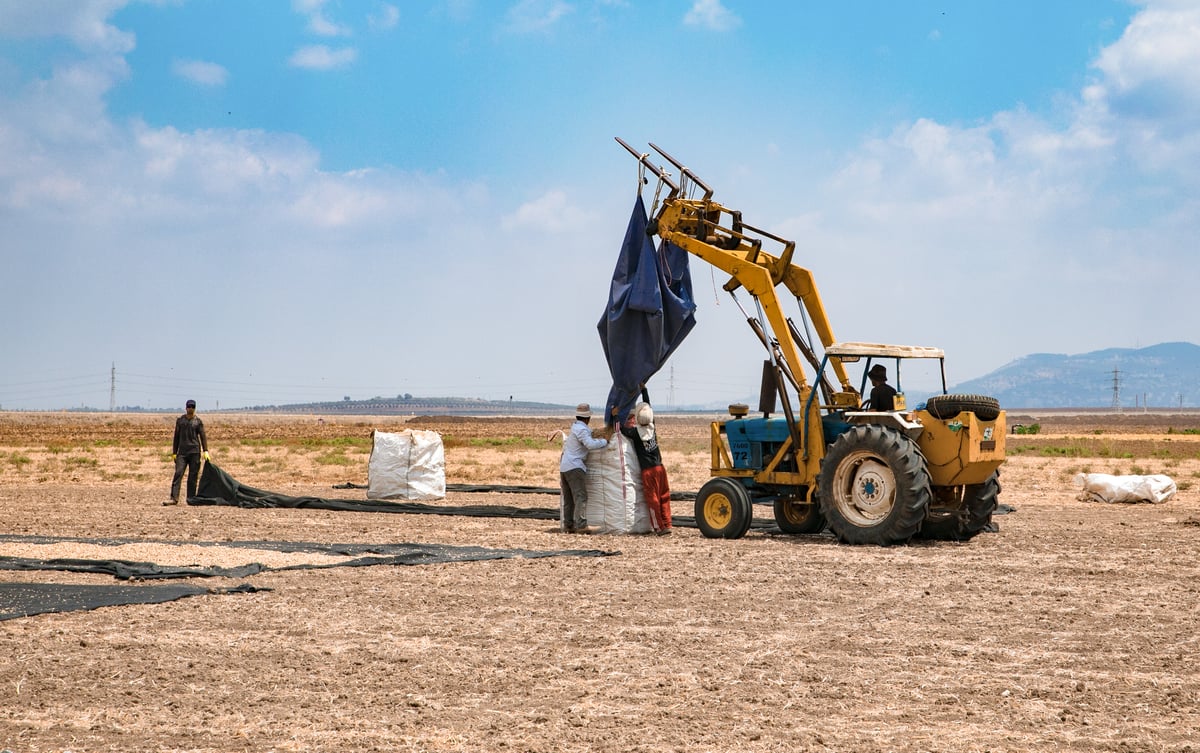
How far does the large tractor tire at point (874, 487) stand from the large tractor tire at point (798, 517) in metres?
1.23

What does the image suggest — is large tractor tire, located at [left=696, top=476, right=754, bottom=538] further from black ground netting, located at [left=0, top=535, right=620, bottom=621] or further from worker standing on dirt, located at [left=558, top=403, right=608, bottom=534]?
black ground netting, located at [left=0, top=535, right=620, bottom=621]

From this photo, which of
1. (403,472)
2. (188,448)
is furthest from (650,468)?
(188,448)

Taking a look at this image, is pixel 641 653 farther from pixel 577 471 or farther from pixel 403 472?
pixel 403 472

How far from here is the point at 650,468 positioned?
15789 mm

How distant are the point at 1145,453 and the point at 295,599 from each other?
38965mm

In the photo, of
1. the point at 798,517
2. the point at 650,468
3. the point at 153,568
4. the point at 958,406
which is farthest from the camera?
the point at 798,517

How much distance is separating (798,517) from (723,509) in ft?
4.12

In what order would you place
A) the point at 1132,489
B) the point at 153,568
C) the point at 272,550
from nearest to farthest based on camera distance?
the point at 153,568, the point at 272,550, the point at 1132,489

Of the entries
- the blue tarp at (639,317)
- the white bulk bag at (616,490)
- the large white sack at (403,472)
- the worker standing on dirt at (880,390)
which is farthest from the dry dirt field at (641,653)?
the large white sack at (403,472)

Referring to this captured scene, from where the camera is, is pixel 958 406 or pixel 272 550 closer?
pixel 272 550

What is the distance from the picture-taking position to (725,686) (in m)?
7.18

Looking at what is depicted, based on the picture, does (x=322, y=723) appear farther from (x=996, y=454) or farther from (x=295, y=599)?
(x=996, y=454)

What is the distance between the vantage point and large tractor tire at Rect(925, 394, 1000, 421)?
46.1 feet

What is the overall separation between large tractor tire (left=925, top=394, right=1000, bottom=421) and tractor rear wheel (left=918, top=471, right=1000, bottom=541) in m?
0.96
